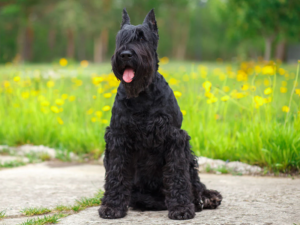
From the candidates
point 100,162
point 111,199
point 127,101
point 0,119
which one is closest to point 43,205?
point 111,199

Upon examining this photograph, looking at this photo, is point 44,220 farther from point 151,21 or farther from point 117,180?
point 151,21

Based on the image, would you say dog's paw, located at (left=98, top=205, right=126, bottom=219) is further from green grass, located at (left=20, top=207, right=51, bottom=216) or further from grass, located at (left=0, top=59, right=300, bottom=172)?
grass, located at (left=0, top=59, right=300, bottom=172)

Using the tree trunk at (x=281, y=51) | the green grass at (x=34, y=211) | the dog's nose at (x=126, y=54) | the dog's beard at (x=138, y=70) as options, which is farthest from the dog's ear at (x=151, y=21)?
the tree trunk at (x=281, y=51)

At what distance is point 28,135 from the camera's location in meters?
6.29

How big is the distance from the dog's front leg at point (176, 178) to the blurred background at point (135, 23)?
235 inches

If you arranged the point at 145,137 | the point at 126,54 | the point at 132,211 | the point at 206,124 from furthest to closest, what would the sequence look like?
the point at 206,124 < the point at 132,211 < the point at 145,137 < the point at 126,54

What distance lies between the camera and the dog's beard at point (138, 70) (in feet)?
8.79

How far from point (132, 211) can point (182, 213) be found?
511mm

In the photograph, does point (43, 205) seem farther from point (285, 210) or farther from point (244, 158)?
point (244, 158)

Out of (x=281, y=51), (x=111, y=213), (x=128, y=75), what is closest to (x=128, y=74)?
(x=128, y=75)

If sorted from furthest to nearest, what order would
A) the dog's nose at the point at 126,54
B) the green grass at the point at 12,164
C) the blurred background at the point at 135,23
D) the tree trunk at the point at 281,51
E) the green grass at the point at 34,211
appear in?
the tree trunk at the point at 281,51 < the blurred background at the point at 135,23 < the green grass at the point at 12,164 < the green grass at the point at 34,211 < the dog's nose at the point at 126,54

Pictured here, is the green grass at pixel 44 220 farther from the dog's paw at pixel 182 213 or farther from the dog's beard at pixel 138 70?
the dog's beard at pixel 138 70

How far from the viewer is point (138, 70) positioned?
2.70 meters

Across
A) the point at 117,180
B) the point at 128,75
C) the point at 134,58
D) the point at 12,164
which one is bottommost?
the point at 12,164
